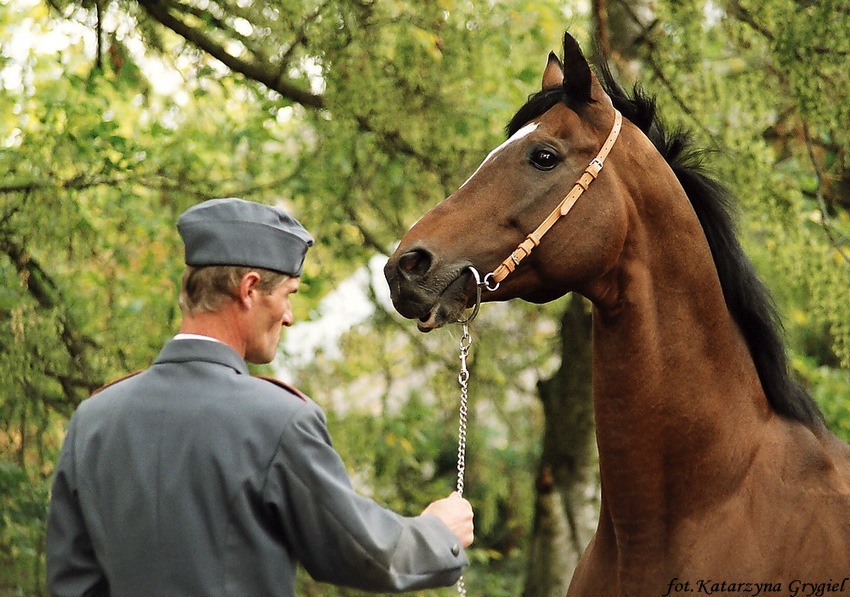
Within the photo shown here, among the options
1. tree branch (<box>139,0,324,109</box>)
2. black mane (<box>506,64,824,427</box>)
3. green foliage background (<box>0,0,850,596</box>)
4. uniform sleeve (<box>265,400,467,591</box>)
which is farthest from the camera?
tree branch (<box>139,0,324,109</box>)

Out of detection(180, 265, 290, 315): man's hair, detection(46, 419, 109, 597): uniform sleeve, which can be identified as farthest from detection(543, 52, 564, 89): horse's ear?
detection(46, 419, 109, 597): uniform sleeve

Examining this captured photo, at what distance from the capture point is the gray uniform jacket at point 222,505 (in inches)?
81.4

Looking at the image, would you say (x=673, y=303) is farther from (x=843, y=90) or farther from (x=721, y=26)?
(x=721, y=26)

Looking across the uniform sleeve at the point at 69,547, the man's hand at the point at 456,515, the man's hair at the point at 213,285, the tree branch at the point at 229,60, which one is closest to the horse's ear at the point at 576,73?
the man's hair at the point at 213,285

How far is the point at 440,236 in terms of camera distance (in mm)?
2912

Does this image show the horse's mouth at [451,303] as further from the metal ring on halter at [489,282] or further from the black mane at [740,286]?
the black mane at [740,286]

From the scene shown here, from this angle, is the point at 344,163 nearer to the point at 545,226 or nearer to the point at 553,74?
the point at 553,74

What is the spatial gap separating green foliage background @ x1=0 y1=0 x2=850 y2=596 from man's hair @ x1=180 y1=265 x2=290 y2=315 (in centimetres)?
320

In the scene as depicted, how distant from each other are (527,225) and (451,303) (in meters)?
0.31

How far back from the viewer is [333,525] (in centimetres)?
206

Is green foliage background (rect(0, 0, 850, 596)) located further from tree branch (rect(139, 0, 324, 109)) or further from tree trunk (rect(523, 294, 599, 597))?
tree trunk (rect(523, 294, 599, 597))

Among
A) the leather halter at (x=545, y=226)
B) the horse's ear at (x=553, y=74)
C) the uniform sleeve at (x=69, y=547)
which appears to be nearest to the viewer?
the uniform sleeve at (x=69, y=547)

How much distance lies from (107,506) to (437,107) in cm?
422

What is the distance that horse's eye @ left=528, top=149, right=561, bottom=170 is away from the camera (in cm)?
303
